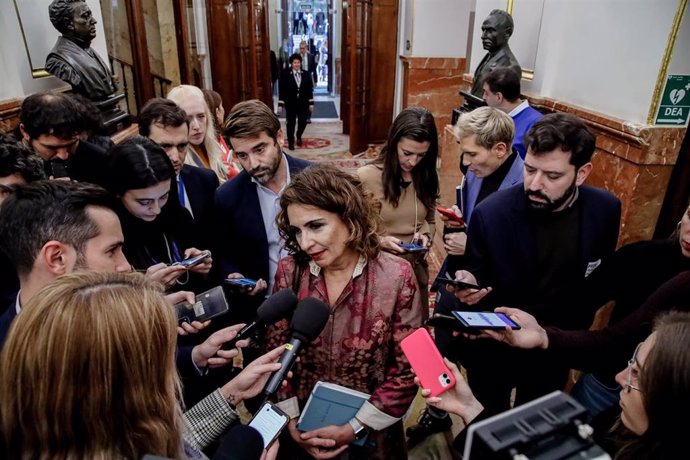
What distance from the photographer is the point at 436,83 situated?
7891 mm

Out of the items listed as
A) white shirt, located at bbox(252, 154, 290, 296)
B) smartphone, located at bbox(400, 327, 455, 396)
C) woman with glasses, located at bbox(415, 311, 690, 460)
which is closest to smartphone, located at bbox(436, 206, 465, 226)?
white shirt, located at bbox(252, 154, 290, 296)

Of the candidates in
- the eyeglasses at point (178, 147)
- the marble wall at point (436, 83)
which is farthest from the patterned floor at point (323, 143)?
the eyeglasses at point (178, 147)

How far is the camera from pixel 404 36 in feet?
27.5

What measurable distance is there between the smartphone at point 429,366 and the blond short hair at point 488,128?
1515 millimetres

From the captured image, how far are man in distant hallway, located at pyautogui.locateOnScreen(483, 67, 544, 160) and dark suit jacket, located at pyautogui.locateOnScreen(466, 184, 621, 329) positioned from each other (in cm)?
166

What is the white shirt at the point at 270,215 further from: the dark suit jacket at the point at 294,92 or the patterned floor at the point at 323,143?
the dark suit jacket at the point at 294,92

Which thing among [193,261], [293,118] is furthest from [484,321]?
[293,118]

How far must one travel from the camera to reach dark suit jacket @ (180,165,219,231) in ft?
7.96

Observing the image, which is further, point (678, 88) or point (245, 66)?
point (245, 66)

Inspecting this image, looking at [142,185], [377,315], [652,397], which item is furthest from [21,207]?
[652,397]

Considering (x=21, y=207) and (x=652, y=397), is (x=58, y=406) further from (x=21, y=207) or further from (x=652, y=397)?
(x=652, y=397)

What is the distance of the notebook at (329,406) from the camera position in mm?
1588

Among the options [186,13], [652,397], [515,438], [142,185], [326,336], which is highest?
[186,13]

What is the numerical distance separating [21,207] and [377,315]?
121 cm
